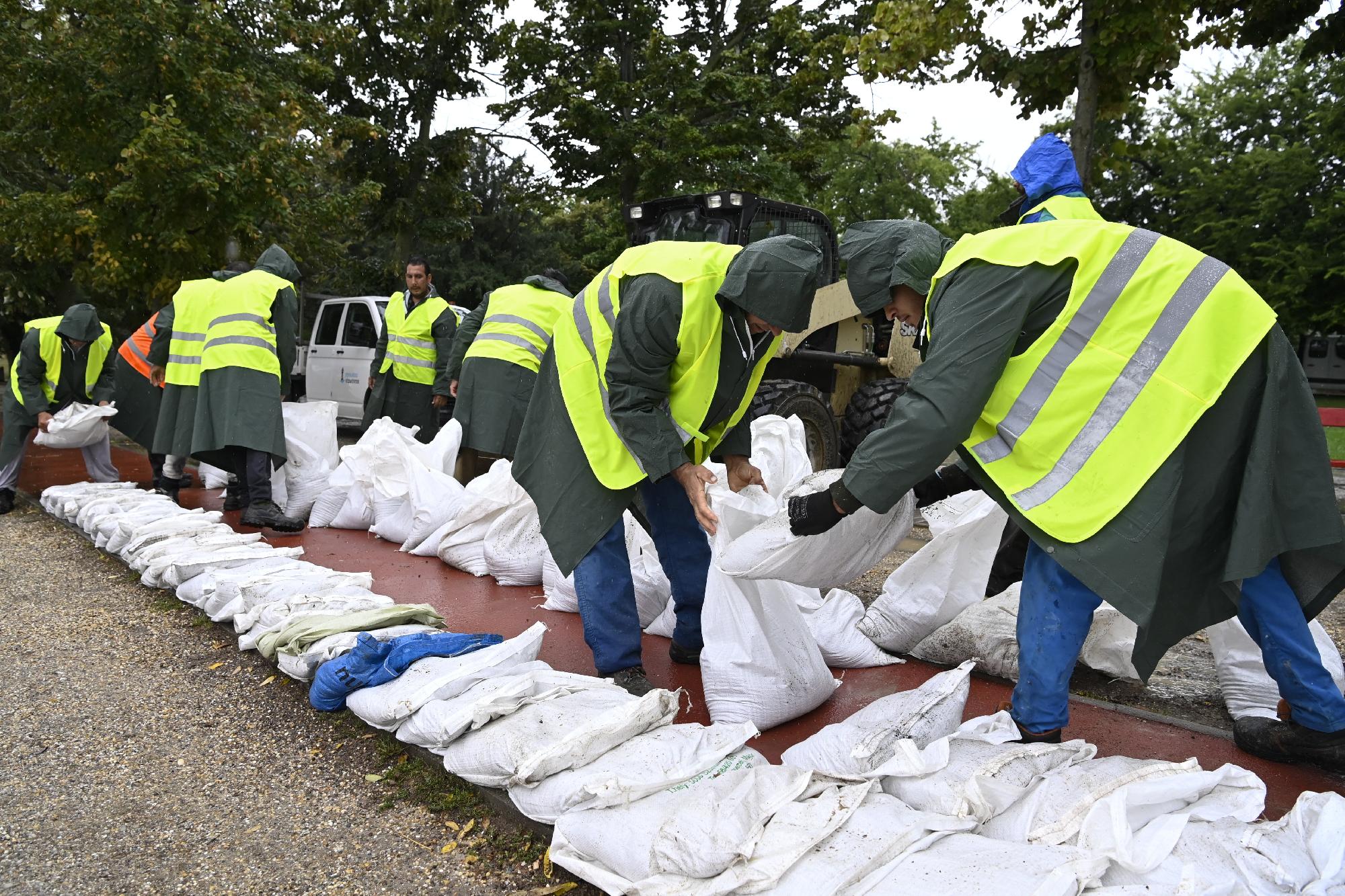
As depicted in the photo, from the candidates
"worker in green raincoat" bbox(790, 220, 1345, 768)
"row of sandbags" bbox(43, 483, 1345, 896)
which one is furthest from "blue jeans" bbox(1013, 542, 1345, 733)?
"row of sandbags" bbox(43, 483, 1345, 896)

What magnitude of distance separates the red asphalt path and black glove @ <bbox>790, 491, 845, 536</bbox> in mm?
667

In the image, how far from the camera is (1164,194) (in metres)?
20.8

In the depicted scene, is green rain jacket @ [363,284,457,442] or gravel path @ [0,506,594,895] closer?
gravel path @ [0,506,594,895]

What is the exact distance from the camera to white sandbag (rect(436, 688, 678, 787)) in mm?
2100

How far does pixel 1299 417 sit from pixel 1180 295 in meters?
0.41

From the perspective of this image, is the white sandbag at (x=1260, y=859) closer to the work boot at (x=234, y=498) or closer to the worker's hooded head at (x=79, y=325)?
the work boot at (x=234, y=498)

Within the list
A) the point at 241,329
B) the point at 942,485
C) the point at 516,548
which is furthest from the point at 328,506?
the point at 942,485

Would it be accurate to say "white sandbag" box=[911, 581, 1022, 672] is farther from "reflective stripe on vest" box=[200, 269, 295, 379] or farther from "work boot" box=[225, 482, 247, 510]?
"work boot" box=[225, 482, 247, 510]

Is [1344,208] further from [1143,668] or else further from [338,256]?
[1143,668]

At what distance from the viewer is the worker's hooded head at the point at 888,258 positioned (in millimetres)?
2330

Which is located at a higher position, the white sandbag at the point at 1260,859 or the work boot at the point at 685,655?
the white sandbag at the point at 1260,859

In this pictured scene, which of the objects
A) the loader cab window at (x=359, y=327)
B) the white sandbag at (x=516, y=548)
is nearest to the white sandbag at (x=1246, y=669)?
the white sandbag at (x=516, y=548)

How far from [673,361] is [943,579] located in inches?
47.2

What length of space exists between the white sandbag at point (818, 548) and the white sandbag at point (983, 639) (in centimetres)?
73
